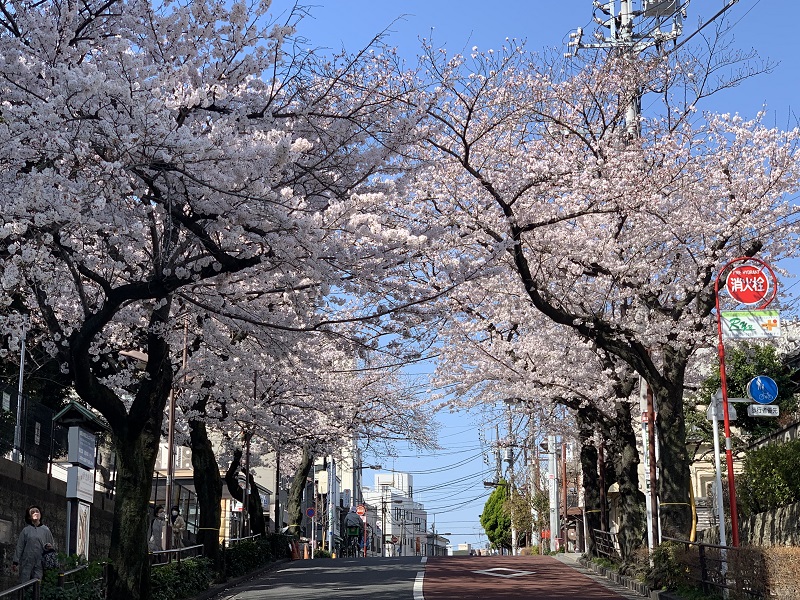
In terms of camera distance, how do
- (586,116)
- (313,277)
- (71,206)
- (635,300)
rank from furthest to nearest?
(635,300) < (586,116) < (313,277) < (71,206)

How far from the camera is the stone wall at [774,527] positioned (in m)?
18.9

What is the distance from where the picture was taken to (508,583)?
18531mm

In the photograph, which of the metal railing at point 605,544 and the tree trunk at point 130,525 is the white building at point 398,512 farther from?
the tree trunk at point 130,525

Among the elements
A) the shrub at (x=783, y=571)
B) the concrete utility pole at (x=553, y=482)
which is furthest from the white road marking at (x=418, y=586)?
the concrete utility pole at (x=553, y=482)

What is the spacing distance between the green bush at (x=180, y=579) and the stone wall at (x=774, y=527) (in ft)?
34.5

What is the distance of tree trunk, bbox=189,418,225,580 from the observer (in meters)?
20.9

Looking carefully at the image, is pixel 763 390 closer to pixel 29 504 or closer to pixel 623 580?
pixel 623 580

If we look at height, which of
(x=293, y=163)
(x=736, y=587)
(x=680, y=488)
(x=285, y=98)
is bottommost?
(x=736, y=587)

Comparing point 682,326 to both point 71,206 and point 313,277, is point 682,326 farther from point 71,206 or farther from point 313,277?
point 71,206

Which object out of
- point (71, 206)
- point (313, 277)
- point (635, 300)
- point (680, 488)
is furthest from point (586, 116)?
point (71, 206)

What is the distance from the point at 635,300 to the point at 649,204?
351 centimetres

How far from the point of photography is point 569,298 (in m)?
18.5

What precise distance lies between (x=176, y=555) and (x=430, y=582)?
5360 mm

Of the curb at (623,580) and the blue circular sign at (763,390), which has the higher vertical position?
the blue circular sign at (763,390)
